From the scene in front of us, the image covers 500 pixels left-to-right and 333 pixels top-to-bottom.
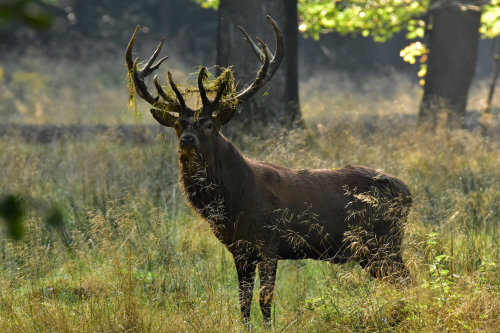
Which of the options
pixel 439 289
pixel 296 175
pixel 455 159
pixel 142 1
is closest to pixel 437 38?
pixel 455 159

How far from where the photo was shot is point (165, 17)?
2734 centimetres

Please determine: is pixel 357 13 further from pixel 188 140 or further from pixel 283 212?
pixel 188 140

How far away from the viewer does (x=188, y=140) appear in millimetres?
3939

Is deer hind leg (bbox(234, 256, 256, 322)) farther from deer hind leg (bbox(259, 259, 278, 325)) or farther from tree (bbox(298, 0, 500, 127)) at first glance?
tree (bbox(298, 0, 500, 127))

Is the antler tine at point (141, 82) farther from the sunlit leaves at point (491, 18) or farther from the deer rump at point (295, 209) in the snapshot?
the sunlit leaves at point (491, 18)

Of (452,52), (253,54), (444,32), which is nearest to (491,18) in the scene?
(444,32)

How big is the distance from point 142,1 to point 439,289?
2511 cm

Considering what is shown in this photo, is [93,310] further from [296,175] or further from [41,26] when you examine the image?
[41,26]

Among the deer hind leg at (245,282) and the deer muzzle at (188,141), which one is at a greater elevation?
the deer muzzle at (188,141)

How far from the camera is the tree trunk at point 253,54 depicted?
29.9 ft

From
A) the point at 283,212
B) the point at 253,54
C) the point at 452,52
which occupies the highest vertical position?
the point at 452,52

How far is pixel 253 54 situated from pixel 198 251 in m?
4.80

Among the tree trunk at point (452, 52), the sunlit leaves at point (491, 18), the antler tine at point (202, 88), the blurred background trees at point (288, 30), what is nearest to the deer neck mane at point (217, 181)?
the antler tine at point (202, 88)

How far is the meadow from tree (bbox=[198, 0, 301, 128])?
0.55 meters
